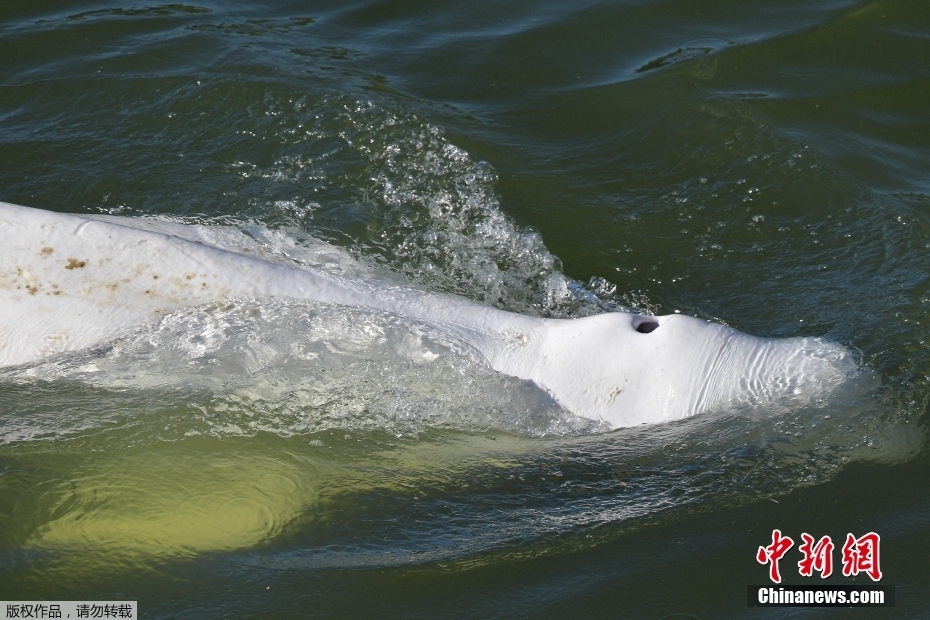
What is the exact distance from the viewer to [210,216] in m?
5.27

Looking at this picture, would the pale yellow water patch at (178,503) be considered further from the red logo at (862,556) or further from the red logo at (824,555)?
the red logo at (862,556)

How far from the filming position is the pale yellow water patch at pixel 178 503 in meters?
3.36

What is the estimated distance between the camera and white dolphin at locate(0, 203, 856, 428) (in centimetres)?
354

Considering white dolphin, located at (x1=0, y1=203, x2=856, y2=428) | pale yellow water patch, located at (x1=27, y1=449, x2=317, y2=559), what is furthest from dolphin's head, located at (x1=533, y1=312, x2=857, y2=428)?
pale yellow water patch, located at (x1=27, y1=449, x2=317, y2=559)

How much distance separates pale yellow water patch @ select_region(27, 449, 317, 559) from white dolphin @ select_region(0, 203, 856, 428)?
53cm

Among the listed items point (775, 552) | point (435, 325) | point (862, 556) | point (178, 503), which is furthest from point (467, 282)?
point (862, 556)

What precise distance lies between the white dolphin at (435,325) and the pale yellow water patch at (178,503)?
0.53 meters

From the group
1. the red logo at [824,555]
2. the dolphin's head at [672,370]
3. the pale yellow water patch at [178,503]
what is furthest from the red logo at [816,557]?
the pale yellow water patch at [178,503]

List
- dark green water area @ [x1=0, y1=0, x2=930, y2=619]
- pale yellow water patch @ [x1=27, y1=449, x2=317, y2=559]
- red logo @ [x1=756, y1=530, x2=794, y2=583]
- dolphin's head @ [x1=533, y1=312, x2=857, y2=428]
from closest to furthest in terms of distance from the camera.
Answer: red logo @ [x1=756, y1=530, x2=794, y2=583] < dark green water area @ [x1=0, y1=0, x2=930, y2=619] < pale yellow water patch @ [x1=27, y1=449, x2=317, y2=559] < dolphin's head @ [x1=533, y1=312, x2=857, y2=428]

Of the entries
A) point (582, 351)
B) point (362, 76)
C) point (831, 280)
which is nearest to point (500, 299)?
point (582, 351)

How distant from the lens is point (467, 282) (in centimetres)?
479

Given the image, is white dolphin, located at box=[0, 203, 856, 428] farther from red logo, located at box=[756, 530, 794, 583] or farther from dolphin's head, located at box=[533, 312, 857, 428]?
red logo, located at box=[756, 530, 794, 583]

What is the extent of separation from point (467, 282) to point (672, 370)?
1.51 m

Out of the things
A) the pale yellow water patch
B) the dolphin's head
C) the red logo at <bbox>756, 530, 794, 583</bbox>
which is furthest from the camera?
the dolphin's head
